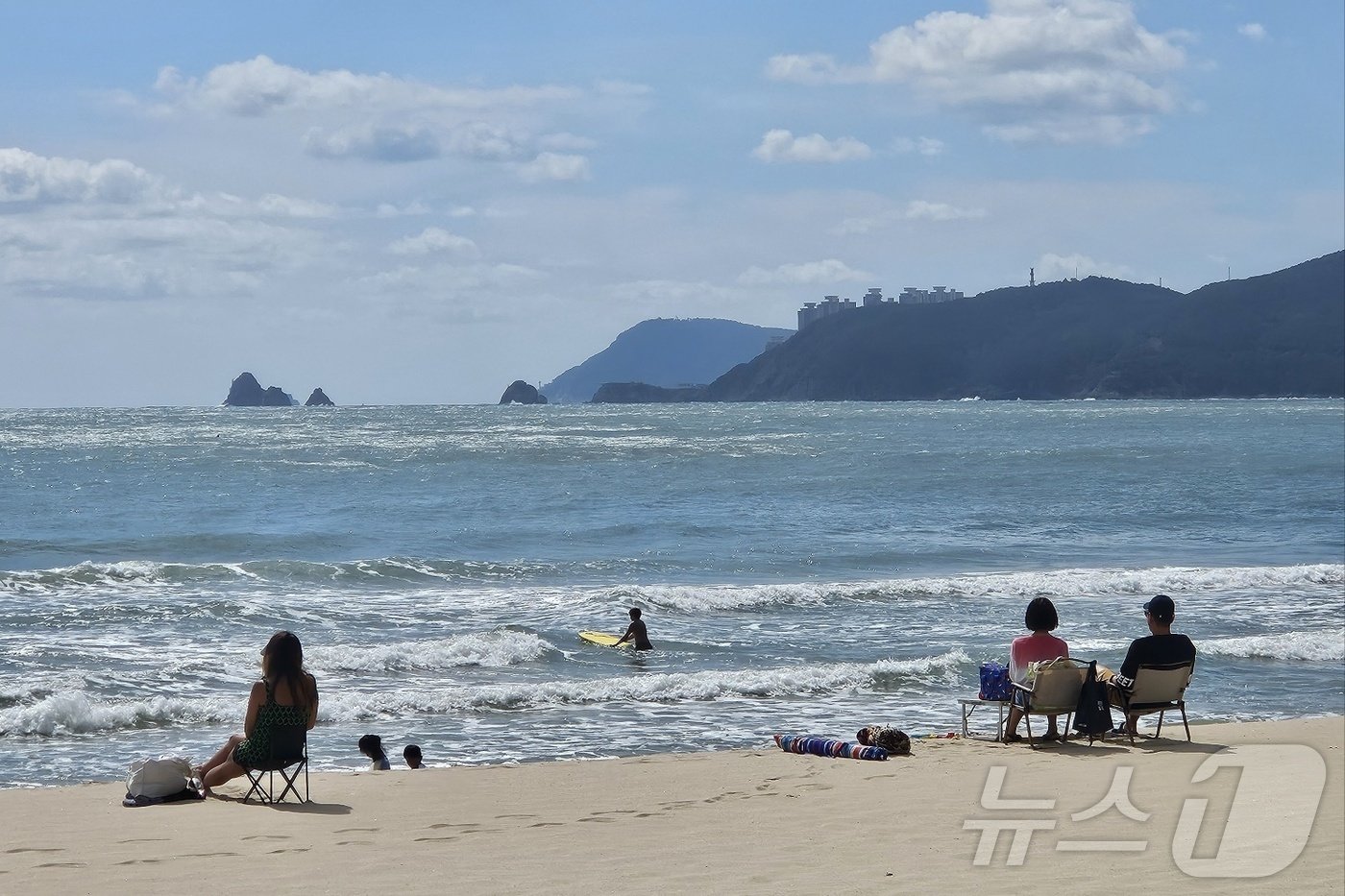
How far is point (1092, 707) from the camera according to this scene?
10.7m

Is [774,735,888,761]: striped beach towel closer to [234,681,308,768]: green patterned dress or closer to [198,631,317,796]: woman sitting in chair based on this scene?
[198,631,317,796]: woman sitting in chair

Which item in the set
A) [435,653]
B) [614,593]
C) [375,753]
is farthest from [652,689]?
[614,593]

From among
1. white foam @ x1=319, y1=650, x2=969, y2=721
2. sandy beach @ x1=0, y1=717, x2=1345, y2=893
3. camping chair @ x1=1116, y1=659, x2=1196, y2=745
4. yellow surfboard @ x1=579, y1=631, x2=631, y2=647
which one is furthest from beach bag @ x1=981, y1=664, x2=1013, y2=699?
yellow surfboard @ x1=579, y1=631, x2=631, y2=647

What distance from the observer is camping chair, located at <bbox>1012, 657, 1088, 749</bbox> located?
1059cm

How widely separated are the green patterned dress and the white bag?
47 cm

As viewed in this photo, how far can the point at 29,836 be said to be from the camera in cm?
802

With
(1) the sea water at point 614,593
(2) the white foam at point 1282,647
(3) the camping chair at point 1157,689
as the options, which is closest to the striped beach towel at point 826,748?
(1) the sea water at point 614,593

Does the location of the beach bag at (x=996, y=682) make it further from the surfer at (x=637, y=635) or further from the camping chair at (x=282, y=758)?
the surfer at (x=637, y=635)

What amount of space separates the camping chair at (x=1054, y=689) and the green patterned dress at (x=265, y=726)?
219 inches

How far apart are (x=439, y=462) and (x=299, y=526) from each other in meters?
24.9

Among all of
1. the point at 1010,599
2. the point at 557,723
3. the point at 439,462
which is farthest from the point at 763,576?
the point at 439,462

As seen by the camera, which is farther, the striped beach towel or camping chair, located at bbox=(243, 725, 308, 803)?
the striped beach towel

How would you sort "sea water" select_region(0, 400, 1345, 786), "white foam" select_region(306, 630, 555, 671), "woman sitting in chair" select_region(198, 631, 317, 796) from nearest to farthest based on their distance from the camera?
"woman sitting in chair" select_region(198, 631, 317, 796) → "sea water" select_region(0, 400, 1345, 786) → "white foam" select_region(306, 630, 555, 671)

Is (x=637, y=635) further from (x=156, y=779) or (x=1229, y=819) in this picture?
(x=1229, y=819)
